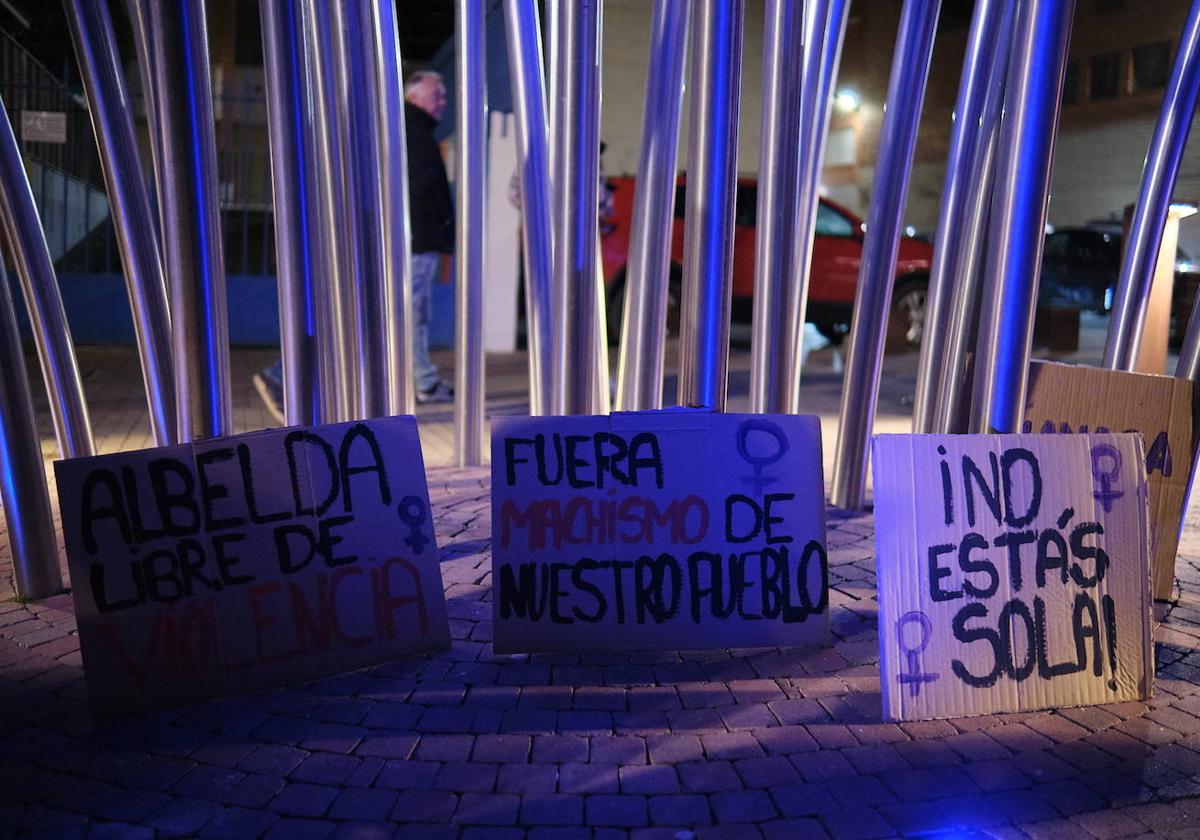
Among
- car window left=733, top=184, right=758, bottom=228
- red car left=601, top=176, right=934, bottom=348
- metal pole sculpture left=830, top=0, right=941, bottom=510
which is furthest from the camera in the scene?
car window left=733, top=184, right=758, bottom=228

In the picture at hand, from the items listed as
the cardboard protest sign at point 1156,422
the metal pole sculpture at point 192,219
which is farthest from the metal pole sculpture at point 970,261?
the metal pole sculpture at point 192,219

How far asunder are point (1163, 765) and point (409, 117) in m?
6.65

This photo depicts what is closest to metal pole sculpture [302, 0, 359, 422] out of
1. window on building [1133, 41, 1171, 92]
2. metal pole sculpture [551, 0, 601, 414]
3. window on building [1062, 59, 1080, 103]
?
metal pole sculpture [551, 0, 601, 414]

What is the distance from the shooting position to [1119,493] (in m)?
3.31

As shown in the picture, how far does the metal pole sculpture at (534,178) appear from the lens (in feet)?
15.4

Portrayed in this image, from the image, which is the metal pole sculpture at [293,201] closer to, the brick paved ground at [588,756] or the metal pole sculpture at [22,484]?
the metal pole sculpture at [22,484]

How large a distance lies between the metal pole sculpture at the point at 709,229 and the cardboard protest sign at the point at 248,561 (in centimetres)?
93

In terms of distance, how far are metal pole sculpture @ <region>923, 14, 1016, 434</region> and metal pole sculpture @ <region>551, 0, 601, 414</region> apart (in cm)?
154

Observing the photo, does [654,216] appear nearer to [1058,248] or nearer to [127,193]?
[127,193]

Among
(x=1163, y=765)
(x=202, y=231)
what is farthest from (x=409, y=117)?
(x=1163, y=765)

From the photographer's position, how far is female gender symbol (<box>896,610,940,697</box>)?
3.10 m

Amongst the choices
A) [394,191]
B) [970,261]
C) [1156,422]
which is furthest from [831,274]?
[1156,422]

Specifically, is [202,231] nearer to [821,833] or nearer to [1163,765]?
[821,833]

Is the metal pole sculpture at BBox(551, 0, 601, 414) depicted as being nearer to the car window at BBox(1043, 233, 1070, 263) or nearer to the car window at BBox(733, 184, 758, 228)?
the car window at BBox(733, 184, 758, 228)
